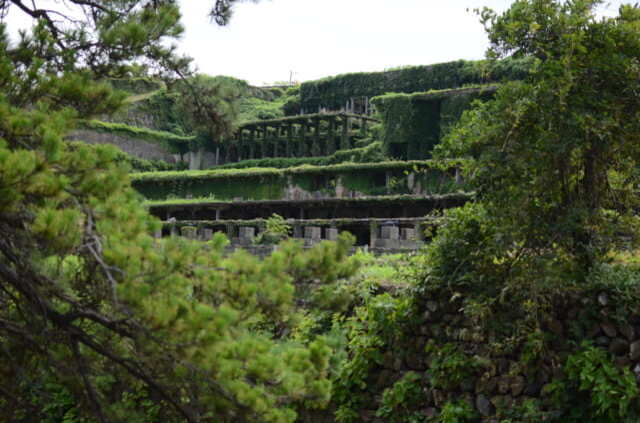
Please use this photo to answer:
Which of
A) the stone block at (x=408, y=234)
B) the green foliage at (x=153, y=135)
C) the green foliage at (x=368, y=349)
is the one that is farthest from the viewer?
the green foliage at (x=153, y=135)

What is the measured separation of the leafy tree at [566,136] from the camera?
742 cm

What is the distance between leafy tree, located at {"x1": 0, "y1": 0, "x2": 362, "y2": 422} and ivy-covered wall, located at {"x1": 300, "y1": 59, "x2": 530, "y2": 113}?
36.8 meters

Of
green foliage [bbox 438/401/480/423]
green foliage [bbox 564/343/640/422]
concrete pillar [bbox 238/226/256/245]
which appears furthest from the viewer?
concrete pillar [bbox 238/226/256/245]

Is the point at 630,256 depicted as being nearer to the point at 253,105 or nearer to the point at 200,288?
the point at 200,288

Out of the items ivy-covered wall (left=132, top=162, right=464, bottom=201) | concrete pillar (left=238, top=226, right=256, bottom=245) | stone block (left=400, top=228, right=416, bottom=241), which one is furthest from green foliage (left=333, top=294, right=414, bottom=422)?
ivy-covered wall (left=132, top=162, right=464, bottom=201)

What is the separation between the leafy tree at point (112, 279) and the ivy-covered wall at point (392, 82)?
36798mm

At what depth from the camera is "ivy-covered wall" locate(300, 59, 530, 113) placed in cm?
4888

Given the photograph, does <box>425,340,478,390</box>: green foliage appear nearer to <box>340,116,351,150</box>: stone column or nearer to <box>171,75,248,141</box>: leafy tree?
<box>171,75,248,141</box>: leafy tree

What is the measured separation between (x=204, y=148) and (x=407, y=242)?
44.1 m

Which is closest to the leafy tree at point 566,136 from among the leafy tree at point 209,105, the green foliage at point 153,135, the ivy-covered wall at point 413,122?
the leafy tree at point 209,105

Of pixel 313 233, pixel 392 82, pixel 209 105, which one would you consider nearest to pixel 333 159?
pixel 392 82

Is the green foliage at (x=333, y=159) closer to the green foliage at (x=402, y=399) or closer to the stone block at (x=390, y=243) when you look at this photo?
the stone block at (x=390, y=243)

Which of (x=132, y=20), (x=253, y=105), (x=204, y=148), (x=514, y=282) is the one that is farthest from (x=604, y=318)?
(x=253, y=105)

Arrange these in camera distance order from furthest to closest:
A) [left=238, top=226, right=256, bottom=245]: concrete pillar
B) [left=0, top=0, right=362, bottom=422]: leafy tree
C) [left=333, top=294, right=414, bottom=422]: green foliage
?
1. [left=238, top=226, right=256, bottom=245]: concrete pillar
2. [left=333, top=294, right=414, bottom=422]: green foliage
3. [left=0, top=0, right=362, bottom=422]: leafy tree
